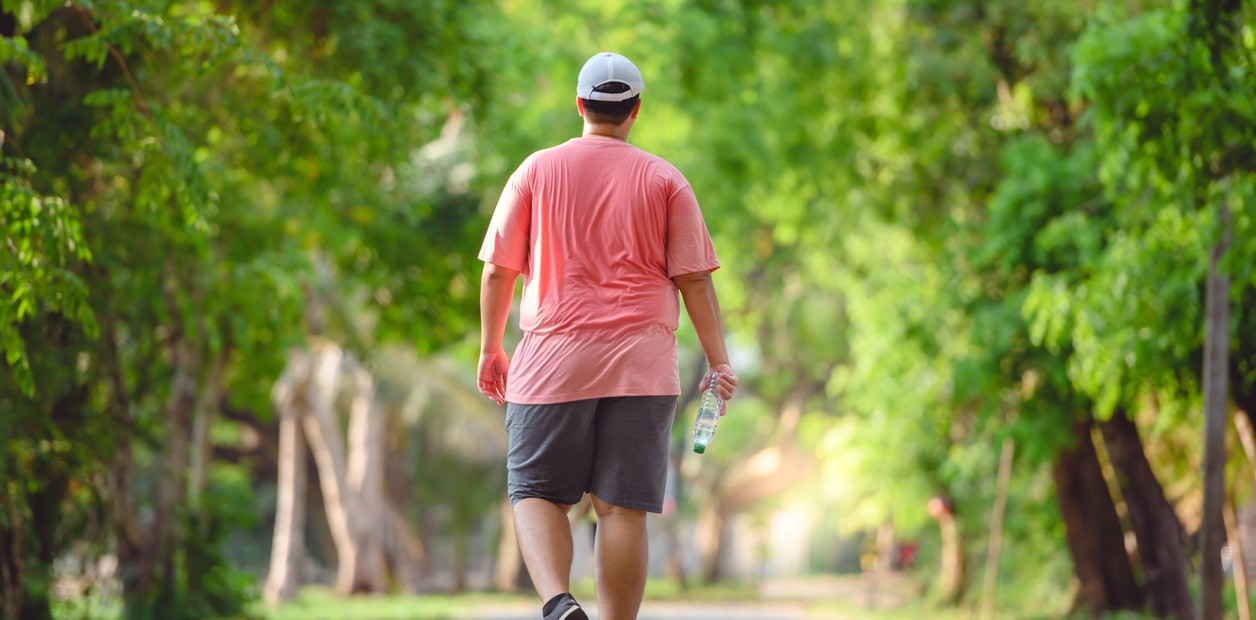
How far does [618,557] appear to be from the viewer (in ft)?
14.7

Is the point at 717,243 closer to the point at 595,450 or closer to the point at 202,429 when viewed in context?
the point at 202,429

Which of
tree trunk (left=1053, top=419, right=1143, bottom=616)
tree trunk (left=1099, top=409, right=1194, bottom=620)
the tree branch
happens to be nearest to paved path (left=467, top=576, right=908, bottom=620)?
tree trunk (left=1053, top=419, right=1143, bottom=616)

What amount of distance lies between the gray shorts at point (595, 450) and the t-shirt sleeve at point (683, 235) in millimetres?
389

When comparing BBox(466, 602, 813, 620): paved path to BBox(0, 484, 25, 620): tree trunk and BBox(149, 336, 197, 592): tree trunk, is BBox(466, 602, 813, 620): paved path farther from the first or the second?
BBox(0, 484, 25, 620): tree trunk

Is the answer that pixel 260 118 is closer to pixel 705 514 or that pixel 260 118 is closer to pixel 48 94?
pixel 48 94

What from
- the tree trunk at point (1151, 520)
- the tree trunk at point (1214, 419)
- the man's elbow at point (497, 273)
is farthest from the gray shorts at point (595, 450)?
the tree trunk at point (1151, 520)

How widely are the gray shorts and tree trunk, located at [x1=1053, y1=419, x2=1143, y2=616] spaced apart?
11.8 metres

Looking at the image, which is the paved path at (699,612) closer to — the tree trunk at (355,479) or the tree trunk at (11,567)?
the tree trunk at (355,479)

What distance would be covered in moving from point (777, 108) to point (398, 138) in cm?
623

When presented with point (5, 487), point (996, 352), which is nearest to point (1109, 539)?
point (996, 352)

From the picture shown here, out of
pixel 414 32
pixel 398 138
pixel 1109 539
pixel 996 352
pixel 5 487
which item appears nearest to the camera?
pixel 5 487

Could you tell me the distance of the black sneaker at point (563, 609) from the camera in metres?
4.20

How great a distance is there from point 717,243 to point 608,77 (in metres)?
15.6

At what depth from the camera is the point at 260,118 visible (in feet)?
32.7
